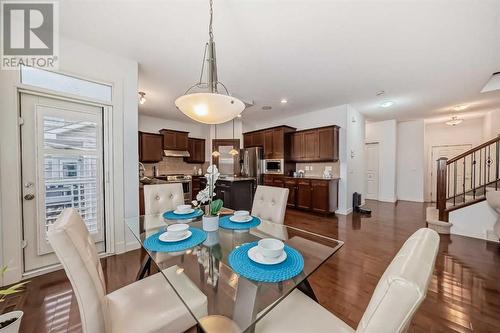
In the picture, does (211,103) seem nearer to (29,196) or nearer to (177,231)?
(177,231)

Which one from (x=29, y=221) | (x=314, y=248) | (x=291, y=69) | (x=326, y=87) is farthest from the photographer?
(x=326, y=87)

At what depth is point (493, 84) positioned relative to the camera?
11.2 feet

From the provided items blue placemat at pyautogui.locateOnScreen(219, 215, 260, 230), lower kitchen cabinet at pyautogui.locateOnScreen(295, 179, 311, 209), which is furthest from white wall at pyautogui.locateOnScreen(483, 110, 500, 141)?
blue placemat at pyautogui.locateOnScreen(219, 215, 260, 230)

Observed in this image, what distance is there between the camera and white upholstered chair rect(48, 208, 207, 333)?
2.67 feet

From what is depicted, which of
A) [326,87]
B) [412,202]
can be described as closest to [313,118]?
[326,87]

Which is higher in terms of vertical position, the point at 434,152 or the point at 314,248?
the point at 434,152

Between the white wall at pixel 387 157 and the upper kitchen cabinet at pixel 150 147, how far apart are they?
7.23 m

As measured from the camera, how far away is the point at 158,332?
0.98 m

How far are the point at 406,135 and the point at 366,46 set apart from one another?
18.9ft

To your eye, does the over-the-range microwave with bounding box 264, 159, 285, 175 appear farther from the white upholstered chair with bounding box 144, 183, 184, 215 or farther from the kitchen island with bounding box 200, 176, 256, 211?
the white upholstered chair with bounding box 144, 183, 184, 215

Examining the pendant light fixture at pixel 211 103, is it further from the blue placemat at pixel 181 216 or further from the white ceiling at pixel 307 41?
the blue placemat at pixel 181 216

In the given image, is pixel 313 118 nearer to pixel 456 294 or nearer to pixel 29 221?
pixel 456 294

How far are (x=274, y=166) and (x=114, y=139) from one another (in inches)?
162

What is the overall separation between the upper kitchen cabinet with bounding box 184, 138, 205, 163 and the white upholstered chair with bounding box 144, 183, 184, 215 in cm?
424
